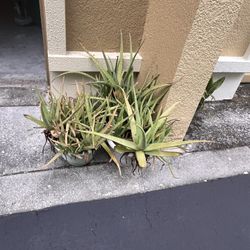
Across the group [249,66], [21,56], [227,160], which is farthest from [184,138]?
[21,56]

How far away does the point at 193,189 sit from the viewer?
176 cm

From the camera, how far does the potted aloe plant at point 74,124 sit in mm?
1482

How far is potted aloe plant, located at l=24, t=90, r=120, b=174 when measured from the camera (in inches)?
58.4

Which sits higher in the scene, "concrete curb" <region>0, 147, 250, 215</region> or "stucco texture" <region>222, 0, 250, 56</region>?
"stucco texture" <region>222, 0, 250, 56</region>

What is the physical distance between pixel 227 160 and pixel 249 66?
910 mm

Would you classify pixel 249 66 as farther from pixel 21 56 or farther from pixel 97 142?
pixel 21 56

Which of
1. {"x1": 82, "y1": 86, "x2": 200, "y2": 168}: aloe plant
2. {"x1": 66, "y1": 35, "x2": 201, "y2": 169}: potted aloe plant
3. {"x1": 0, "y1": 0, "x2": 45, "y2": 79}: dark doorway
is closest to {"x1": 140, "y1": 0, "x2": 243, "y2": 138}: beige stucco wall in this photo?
{"x1": 66, "y1": 35, "x2": 201, "y2": 169}: potted aloe plant

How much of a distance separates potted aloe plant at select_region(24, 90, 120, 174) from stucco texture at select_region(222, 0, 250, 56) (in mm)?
1185

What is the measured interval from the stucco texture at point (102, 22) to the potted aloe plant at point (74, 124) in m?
0.46

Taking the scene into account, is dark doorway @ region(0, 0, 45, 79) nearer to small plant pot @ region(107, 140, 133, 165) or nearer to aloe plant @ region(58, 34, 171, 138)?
aloe plant @ region(58, 34, 171, 138)

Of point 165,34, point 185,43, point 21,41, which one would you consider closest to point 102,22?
point 165,34

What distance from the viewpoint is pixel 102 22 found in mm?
1750

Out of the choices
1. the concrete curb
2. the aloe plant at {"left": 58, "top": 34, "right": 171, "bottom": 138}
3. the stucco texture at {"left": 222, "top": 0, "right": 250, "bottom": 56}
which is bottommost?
the concrete curb

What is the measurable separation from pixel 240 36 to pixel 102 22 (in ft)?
3.89
